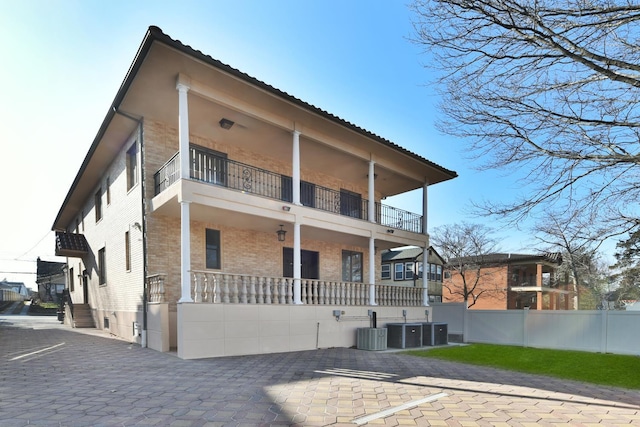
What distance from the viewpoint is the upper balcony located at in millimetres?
10211

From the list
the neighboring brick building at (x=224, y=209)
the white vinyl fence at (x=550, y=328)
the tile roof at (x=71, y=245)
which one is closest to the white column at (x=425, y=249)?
the neighboring brick building at (x=224, y=209)

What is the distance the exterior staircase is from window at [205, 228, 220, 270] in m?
9.57

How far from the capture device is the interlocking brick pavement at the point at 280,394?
4301 mm

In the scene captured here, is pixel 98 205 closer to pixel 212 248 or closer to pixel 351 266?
pixel 212 248

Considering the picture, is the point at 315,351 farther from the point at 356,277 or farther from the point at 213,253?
the point at 356,277

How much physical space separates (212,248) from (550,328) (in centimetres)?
1285

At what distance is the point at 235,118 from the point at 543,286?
105ft

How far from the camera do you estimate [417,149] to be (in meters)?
14.8

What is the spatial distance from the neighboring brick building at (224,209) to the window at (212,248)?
0.11ft

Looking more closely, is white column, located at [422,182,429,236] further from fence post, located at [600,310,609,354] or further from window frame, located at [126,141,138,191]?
window frame, located at [126,141,138,191]

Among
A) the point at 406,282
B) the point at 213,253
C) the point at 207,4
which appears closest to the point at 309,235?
the point at 213,253

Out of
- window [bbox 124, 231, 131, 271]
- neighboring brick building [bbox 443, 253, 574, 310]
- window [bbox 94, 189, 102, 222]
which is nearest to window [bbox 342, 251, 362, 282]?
window [bbox 124, 231, 131, 271]

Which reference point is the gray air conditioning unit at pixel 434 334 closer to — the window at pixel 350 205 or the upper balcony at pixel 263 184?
the upper balcony at pixel 263 184

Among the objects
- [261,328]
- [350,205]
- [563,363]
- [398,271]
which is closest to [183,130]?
[261,328]
